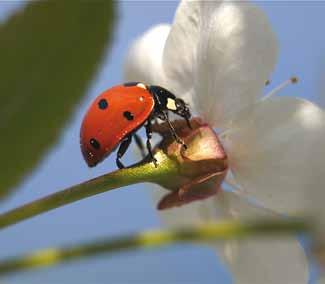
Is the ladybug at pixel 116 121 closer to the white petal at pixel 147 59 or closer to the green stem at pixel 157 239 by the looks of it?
the white petal at pixel 147 59

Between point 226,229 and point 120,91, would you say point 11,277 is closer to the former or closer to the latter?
point 226,229

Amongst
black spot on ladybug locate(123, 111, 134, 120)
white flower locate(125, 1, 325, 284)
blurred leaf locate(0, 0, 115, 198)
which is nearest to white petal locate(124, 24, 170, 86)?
white flower locate(125, 1, 325, 284)

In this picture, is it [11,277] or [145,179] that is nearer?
[11,277]

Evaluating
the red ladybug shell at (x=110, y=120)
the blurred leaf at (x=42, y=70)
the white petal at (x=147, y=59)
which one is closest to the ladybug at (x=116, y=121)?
the red ladybug shell at (x=110, y=120)

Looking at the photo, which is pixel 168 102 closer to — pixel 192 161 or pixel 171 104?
pixel 171 104

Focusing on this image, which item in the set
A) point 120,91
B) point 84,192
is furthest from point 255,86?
point 84,192

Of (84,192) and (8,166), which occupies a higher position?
(8,166)

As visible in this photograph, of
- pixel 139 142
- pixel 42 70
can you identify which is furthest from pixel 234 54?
pixel 42 70
